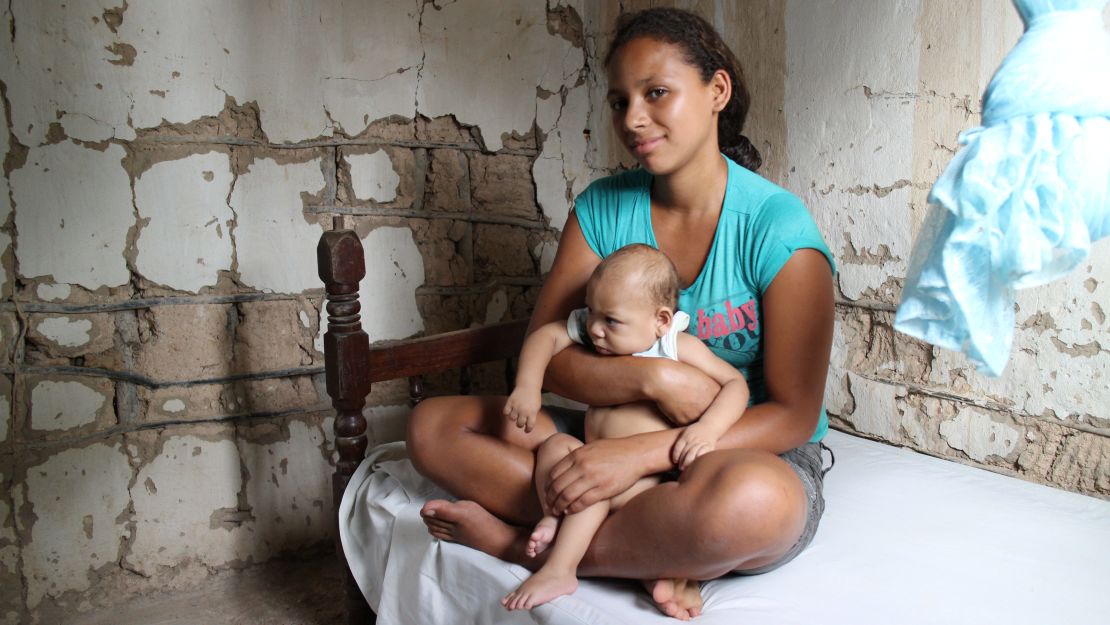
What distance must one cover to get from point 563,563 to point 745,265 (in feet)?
2.33

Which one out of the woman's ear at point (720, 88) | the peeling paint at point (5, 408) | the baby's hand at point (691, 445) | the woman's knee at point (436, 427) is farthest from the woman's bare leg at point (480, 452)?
the peeling paint at point (5, 408)

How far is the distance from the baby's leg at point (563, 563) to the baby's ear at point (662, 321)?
0.36 metres

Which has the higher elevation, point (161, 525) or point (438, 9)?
point (438, 9)

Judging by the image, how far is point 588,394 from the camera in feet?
5.45

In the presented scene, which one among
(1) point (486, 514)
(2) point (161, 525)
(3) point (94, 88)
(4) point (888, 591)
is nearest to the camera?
(4) point (888, 591)

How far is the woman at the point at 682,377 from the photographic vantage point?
4.48 ft

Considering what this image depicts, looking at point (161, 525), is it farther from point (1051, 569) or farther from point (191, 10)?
point (1051, 569)

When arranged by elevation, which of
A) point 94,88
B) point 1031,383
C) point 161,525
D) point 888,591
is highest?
point 94,88

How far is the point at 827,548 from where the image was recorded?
1.54 meters

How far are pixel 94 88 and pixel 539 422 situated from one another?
5.14ft

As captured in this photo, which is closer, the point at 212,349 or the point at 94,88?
the point at 94,88

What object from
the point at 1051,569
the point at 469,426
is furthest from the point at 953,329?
the point at 469,426

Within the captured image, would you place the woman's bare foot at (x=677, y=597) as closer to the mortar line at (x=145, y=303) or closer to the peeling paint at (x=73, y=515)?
the mortar line at (x=145, y=303)

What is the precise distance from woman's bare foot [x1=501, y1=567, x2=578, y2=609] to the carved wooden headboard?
75 cm
